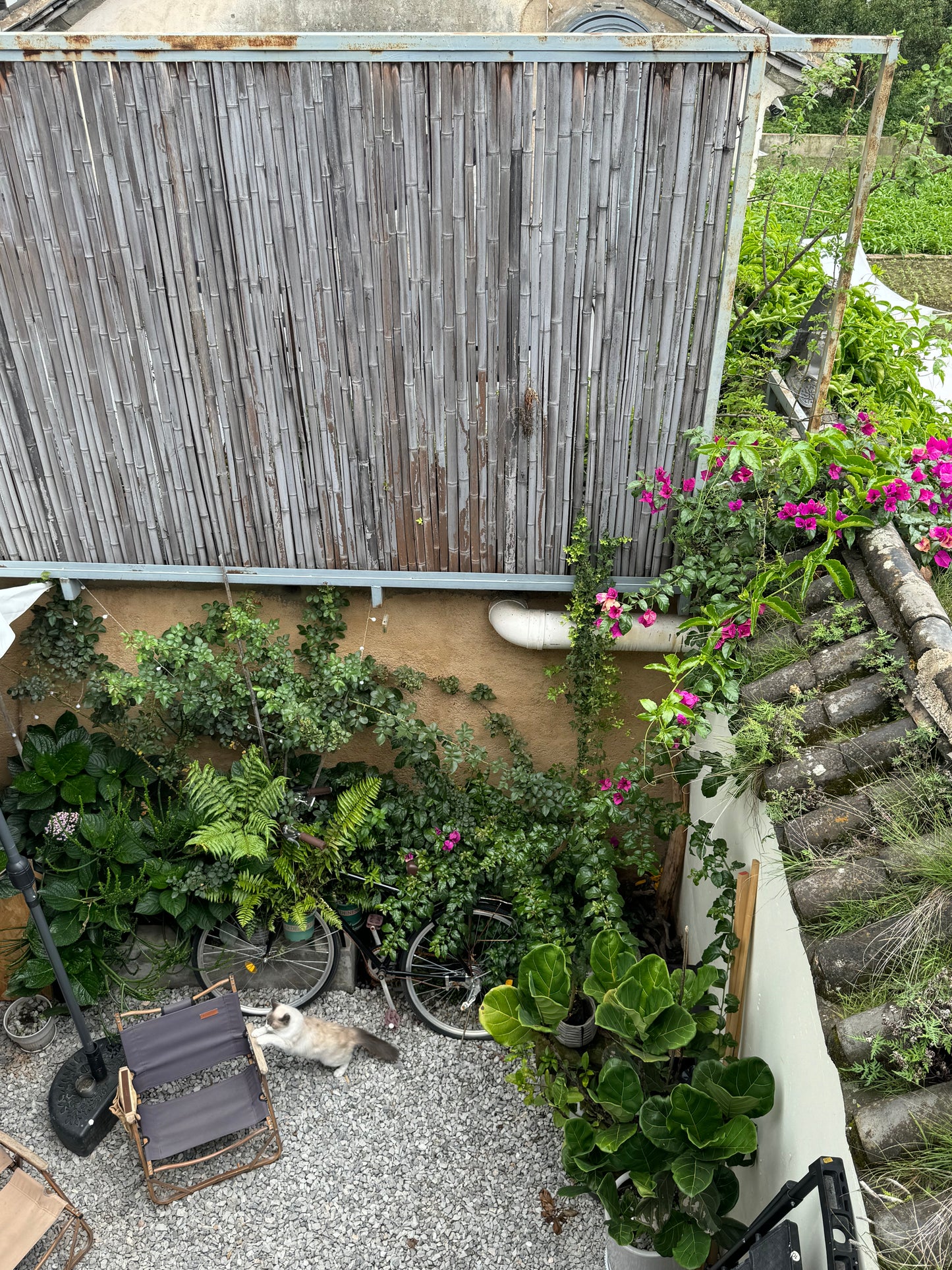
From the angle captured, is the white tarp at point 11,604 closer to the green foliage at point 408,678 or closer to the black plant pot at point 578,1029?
the green foliage at point 408,678

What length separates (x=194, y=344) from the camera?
4262 mm

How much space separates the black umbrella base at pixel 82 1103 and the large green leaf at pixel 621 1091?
298 centimetres

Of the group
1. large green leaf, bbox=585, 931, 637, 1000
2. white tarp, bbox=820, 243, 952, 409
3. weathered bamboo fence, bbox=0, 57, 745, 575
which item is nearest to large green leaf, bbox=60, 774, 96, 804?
weathered bamboo fence, bbox=0, 57, 745, 575

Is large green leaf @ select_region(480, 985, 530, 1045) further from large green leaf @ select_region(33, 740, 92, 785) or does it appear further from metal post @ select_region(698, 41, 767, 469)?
large green leaf @ select_region(33, 740, 92, 785)

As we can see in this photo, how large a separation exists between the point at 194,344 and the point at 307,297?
0.60 m

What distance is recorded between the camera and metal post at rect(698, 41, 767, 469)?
11.6 ft

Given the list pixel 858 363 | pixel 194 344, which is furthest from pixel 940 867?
pixel 194 344

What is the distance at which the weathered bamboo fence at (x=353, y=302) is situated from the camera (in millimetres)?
3701

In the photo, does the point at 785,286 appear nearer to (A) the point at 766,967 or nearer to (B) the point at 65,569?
(A) the point at 766,967

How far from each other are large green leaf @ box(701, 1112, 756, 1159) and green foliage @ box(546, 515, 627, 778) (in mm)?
2240

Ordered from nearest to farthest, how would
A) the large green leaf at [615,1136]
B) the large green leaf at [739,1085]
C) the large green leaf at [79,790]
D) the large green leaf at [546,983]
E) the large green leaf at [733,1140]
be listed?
1. the large green leaf at [733,1140]
2. the large green leaf at [739,1085]
3. the large green leaf at [615,1136]
4. the large green leaf at [546,983]
5. the large green leaf at [79,790]

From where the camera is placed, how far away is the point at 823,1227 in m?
2.44

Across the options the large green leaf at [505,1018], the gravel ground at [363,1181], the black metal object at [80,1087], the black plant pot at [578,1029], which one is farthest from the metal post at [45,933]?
the black plant pot at [578,1029]

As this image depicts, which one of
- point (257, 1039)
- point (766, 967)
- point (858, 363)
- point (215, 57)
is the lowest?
point (257, 1039)
